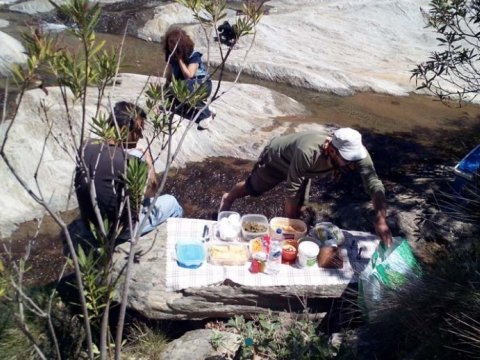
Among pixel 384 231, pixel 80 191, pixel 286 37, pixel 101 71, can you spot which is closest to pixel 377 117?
pixel 286 37

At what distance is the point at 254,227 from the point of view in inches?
175

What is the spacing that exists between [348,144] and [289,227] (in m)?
1.02

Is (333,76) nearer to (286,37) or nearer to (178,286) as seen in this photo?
(286,37)

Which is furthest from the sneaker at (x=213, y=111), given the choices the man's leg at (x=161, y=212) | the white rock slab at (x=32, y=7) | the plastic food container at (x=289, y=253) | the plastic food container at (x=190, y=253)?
the white rock slab at (x=32, y=7)

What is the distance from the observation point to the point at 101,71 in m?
1.95

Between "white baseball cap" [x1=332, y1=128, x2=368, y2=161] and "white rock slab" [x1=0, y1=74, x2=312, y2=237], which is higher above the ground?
"white baseball cap" [x1=332, y1=128, x2=368, y2=161]

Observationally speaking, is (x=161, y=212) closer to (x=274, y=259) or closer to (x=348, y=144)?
(x=274, y=259)

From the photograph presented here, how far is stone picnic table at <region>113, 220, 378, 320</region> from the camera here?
12.8 feet

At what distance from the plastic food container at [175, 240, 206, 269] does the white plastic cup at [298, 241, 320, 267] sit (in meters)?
0.80

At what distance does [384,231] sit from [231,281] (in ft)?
4.36

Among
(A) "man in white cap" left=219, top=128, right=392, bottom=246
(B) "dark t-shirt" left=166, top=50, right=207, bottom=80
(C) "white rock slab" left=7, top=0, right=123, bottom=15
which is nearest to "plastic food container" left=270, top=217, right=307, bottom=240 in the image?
(A) "man in white cap" left=219, top=128, right=392, bottom=246

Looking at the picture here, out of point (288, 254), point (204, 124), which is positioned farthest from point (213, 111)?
point (288, 254)

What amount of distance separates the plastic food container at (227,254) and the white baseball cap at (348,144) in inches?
45.7

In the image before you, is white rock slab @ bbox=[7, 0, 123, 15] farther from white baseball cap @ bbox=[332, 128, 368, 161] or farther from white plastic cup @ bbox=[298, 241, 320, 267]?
white plastic cup @ bbox=[298, 241, 320, 267]
